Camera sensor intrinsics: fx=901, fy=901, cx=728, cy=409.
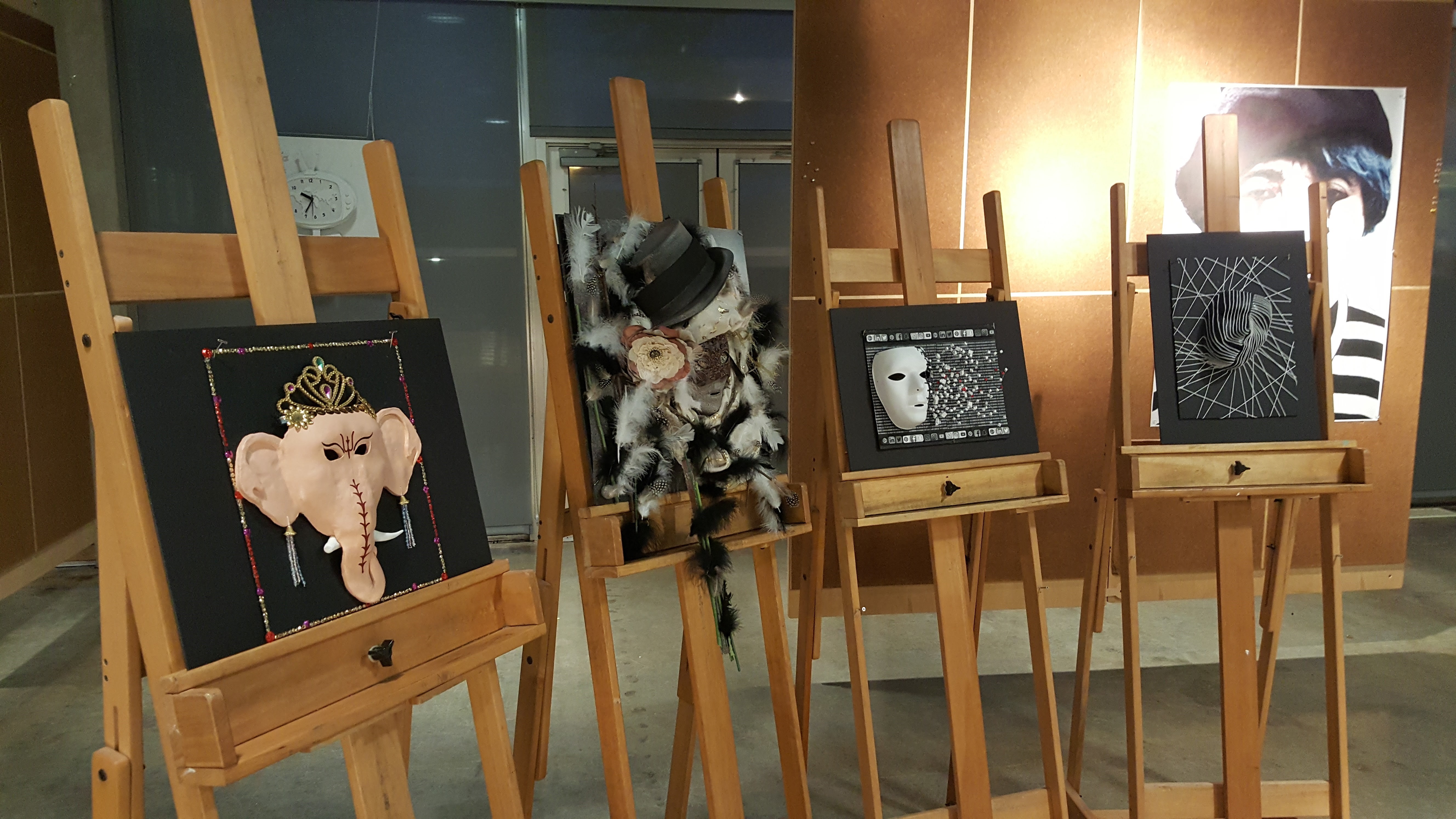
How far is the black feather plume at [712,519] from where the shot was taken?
176 cm

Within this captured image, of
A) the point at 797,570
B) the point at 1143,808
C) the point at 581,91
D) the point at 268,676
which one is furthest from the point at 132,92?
the point at 1143,808

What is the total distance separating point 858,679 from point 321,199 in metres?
3.61

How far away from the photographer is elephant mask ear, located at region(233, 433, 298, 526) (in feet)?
4.04

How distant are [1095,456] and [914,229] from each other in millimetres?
1749

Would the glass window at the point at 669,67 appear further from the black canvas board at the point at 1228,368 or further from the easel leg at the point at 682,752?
the easel leg at the point at 682,752

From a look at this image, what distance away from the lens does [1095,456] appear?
11.3 feet

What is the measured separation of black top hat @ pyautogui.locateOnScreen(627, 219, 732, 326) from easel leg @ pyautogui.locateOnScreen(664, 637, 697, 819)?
28.5 inches

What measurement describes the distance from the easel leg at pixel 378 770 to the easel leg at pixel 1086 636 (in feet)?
5.01

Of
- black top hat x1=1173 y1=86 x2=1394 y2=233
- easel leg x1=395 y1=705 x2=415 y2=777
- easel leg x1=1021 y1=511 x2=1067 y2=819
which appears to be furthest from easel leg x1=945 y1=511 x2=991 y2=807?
black top hat x1=1173 y1=86 x2=1394 y2=233

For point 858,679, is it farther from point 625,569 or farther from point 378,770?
point 378,770

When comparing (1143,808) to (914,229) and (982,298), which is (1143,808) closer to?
(914,229)

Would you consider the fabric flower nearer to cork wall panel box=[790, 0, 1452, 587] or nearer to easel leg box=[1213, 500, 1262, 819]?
easel leg box=[1213, 500, 1262, 819]

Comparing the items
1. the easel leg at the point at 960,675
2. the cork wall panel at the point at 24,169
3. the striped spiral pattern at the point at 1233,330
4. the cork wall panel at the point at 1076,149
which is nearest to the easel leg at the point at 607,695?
the easel leg at the point at 960,675

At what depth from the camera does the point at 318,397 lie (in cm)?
135
